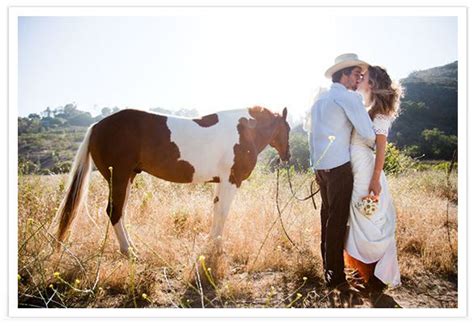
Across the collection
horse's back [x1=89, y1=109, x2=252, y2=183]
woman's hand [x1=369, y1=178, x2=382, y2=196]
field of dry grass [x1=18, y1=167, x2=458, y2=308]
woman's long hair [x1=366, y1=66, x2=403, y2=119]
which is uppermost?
woman's long hair [x1=366, y1=66, x2=403, y2=119]

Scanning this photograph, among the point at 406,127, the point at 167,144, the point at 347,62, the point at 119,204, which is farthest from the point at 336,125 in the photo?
the point at 406,127

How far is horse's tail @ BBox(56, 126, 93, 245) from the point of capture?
317 cm

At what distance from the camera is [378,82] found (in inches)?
112

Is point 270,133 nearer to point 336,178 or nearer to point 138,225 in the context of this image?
point 336,178

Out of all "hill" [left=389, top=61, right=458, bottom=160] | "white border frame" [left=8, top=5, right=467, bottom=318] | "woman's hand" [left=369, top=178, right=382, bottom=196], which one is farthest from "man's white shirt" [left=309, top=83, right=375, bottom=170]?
"hill" [left=389, top=61, right=458, bottom=160]

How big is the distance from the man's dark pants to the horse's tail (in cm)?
232

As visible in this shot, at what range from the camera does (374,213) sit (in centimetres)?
284

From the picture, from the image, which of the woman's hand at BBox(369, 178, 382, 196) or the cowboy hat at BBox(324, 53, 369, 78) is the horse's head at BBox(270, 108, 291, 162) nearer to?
the cowboy hat at BBox(324, 53, 369, 78)

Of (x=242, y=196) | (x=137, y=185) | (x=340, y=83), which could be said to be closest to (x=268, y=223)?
(x=242, y=196)

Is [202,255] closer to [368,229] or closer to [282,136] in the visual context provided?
[368,229]

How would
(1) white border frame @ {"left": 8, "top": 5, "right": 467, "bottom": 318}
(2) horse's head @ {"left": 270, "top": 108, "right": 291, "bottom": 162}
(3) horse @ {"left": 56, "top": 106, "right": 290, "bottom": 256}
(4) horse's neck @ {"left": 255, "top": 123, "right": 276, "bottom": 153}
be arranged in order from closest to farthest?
1. (1) white border frame @ {"left": 8, "top": 5, "right": 467, "bottom": 318}
2. (3) horse @ {"left": 56, "top": 106, "right": 290, "bottom": 256}
3. (4) horse's neck @ {"left": 255, "top": 123, "right": 276, "bottom": 153}
4. (2) horse's head @ {"left": 270, "top": 108, "right": 291, "bottom": 162}

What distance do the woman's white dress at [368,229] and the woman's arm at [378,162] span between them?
8 cm

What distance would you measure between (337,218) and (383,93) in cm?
112

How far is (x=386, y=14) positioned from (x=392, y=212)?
1.87 meters
